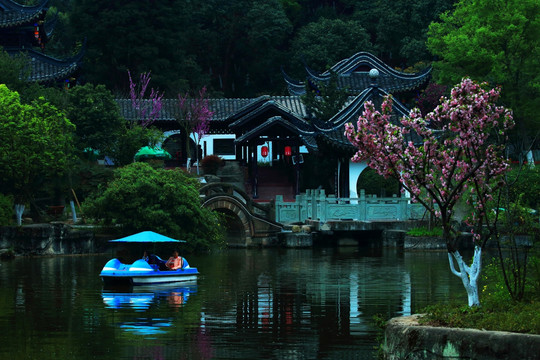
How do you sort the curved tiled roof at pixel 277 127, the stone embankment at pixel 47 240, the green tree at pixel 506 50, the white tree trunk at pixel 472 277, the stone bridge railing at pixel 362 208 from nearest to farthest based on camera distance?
the white tree trunk at pixel 472 277, the stone embankment at pixel 47 240, the stone bridge railing at pixel 362 208, the green tree at pixel 506 50, the curved tiled roof at pixel 277 127

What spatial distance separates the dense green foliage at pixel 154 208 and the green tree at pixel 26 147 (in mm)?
2752

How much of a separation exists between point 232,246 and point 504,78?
17246 mm

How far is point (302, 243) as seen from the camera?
48219mm

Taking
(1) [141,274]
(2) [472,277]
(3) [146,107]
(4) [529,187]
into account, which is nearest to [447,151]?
(2) [472,277]

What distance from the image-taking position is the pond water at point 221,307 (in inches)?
785

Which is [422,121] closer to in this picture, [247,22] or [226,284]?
[226,284]

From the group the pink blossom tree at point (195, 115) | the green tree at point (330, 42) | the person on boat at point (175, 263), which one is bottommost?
the person on boat at point (175, 263)

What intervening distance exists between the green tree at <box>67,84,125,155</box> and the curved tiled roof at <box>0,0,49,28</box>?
7159mm

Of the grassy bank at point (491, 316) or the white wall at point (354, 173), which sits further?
the white wall at point (354, 173)

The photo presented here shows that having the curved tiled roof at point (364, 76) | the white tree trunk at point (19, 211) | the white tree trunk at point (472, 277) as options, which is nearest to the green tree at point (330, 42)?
the curved tiled roof at point (364, 76)

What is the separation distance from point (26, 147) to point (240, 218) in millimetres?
11054

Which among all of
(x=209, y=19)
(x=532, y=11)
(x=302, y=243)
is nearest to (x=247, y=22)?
(x=209, y=19)

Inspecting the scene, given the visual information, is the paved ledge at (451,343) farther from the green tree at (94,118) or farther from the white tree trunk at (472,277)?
the green tree at (94,118)

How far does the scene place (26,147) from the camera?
139 feet
